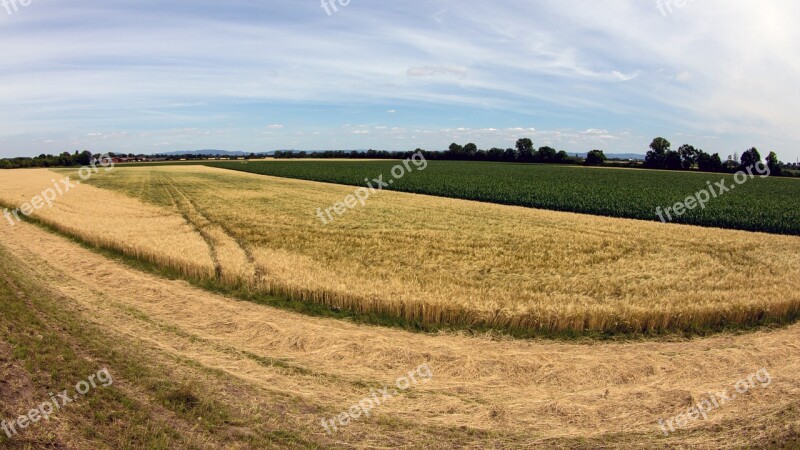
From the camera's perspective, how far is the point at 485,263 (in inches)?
574

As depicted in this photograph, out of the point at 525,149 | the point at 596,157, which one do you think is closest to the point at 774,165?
the point at 596,157

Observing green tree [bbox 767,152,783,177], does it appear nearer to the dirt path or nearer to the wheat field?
the wheat field

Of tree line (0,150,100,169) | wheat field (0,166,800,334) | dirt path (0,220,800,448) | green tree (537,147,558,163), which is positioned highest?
green tree (537,147,558,163)

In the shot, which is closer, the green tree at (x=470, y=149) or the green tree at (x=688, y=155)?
the green tree at (x=688, y=155)

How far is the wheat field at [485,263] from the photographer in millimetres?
10258

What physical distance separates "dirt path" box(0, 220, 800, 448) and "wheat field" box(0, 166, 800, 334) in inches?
32.9

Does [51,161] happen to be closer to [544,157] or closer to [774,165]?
[544,157]

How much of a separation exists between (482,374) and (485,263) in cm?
685

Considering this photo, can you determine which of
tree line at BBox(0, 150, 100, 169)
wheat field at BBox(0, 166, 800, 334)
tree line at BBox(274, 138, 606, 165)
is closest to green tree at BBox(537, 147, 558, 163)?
tree line at BBox(274, 138, 606, 165)

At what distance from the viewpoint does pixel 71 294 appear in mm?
11367

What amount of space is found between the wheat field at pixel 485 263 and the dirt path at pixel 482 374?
2.74ft

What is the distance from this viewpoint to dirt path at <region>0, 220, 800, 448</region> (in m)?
6.36

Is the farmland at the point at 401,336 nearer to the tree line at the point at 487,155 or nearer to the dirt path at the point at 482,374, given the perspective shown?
the dirt path at the point at 482,374

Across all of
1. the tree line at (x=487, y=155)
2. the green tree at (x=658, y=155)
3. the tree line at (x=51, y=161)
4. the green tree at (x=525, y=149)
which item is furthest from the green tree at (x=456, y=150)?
the tree line at (x=51, y=161)
